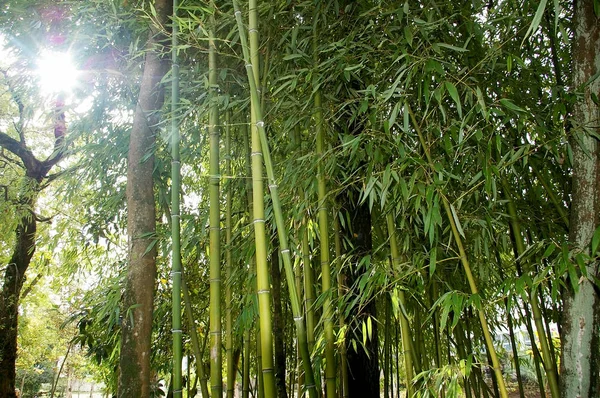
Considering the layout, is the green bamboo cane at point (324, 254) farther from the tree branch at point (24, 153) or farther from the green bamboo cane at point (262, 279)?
the tree branch at point (24, 153)

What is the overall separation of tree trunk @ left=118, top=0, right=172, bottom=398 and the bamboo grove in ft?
0.09

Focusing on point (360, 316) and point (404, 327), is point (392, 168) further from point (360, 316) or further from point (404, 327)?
point (360, 316)

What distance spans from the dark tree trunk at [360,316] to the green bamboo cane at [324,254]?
1.31ft

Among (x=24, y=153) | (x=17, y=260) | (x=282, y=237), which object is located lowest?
(x=282, y=237)

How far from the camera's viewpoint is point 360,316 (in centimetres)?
237

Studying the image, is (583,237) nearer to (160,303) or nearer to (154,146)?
(154,146)

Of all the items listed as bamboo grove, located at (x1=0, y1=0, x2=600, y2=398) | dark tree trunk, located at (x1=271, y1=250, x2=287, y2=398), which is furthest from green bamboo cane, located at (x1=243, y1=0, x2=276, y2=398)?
dark tree trunk, located at (x1=271, y1=250, x2=287, y2=398)

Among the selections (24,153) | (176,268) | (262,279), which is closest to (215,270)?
(176,268)

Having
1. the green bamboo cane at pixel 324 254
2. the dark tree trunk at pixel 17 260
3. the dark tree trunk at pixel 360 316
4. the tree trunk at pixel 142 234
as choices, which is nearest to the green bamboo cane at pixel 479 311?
the green bamboo cane at pixel 324 254

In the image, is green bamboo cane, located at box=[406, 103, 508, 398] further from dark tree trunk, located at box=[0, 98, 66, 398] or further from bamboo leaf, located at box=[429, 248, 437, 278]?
dark tree trunk, located at box=[0, 98, 66, 398]

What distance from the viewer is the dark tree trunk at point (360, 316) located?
2414 mm

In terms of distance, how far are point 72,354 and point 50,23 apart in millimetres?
11196

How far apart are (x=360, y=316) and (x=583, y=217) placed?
4.11 ft

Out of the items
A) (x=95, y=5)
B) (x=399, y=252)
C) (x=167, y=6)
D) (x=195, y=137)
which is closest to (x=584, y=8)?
(x=399, y=252)
